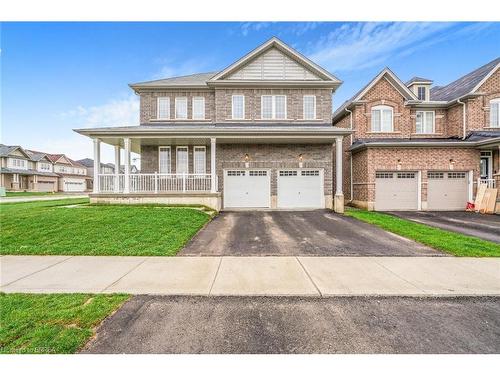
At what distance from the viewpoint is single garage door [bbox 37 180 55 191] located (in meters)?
44.5

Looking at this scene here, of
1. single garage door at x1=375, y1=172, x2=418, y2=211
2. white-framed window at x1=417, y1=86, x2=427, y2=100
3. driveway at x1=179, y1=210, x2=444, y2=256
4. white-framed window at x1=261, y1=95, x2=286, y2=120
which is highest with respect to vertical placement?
white-framed window at x1=417, y1=86, x2=427, y2=100

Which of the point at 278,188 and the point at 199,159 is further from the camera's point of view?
the point at 199,159

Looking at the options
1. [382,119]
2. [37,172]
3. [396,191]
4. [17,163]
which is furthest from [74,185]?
[396,191]

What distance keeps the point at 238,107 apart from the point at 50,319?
14111 millimetres

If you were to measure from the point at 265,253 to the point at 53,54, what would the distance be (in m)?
16.8

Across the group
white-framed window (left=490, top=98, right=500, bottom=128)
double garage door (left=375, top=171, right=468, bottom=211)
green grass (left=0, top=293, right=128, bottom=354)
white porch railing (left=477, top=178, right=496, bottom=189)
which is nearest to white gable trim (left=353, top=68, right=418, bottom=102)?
white-framed window (left=490, top=98, right=500, bottom=128)

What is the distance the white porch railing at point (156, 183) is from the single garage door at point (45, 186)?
4397 cm

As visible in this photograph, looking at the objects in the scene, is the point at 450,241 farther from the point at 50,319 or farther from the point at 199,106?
the point at 199,106

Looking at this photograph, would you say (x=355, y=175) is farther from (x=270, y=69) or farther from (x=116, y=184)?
(x=116, y=184)

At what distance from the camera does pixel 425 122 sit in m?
17.0

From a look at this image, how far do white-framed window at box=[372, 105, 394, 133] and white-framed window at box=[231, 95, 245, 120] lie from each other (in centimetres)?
902

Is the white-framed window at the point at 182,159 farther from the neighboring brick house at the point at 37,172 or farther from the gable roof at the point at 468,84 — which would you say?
the neighboring brick house at the point at 37,172

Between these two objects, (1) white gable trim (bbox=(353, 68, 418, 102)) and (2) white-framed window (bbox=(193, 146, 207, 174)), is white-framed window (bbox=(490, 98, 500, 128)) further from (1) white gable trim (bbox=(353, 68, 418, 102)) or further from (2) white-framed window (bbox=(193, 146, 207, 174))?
(2) white-framed window (bbox=(193, 146, 207, 174))

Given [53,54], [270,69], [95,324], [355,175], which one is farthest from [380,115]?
[53,54]
